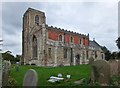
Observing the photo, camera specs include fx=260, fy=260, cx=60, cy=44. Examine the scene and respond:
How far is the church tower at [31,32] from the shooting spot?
61781mm

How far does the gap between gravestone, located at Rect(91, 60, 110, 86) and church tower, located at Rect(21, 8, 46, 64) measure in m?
43.5

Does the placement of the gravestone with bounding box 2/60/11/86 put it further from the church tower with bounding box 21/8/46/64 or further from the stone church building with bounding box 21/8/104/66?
the church tower with bounding box 21/8/46/64

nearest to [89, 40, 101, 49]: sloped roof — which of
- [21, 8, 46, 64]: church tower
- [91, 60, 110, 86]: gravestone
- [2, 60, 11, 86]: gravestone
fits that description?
[21, 8, 46, 64]: church tower

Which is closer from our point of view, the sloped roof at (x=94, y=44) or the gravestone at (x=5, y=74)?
the gravestone at (x=5, y=74)

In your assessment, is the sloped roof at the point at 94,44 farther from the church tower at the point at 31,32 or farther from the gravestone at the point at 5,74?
the gravestone at the point at 5,74

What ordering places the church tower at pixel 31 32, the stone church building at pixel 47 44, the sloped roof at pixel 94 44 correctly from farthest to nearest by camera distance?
the sloped roof at pixel 94 44, the church tower at pixel 31 32, the stone church building at pixel 47 44

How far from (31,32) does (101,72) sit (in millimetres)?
47052

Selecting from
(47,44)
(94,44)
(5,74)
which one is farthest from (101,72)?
(94,44)

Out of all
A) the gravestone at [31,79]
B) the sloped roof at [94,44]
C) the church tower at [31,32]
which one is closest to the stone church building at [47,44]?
the church tower at [31,32]

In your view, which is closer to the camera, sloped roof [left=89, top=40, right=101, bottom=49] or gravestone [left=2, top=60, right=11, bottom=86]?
gravestone [left=2, top=60, right=11, bottom=86]

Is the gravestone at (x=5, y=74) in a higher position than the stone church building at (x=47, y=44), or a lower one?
lower

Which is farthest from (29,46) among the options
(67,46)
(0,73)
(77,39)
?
(0,73)

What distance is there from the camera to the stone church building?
57.9 m

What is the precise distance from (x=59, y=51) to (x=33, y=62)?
21.2 ft
